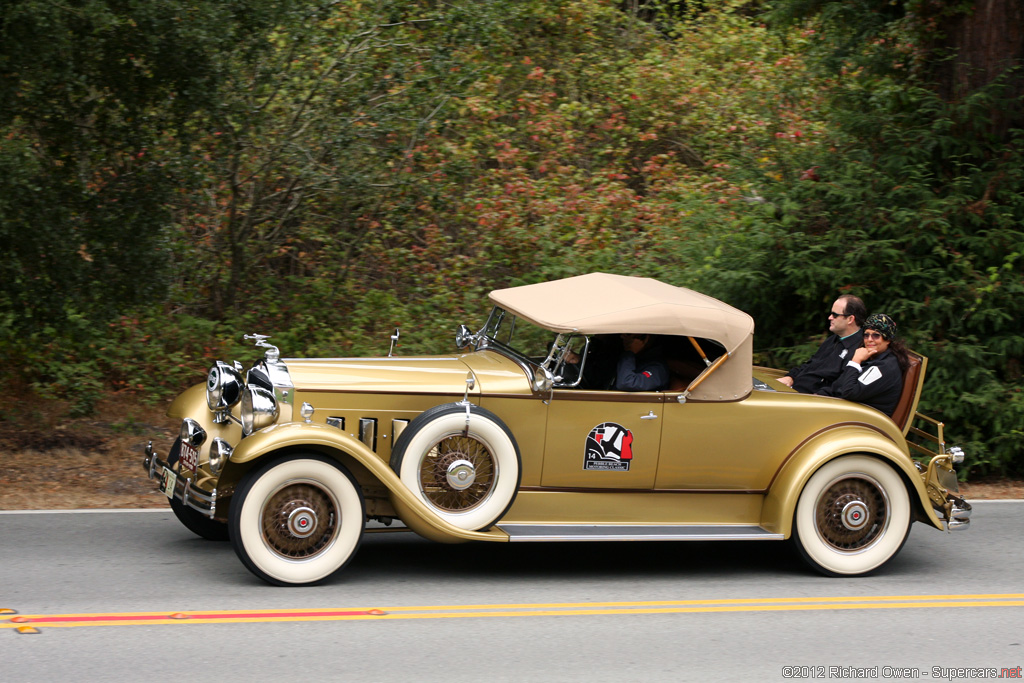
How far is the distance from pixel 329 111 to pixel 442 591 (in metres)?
→ 7.63

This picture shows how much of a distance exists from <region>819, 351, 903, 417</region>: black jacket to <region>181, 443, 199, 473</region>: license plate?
4.00m

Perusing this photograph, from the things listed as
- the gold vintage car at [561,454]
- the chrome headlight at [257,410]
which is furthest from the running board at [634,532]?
the chrome headlight at [257,410]

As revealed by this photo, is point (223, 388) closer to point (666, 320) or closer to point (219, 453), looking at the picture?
point (219, 453)

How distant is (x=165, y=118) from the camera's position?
980 centimetres

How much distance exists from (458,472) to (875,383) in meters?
2.76

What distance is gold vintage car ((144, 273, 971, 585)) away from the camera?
576 centimetres

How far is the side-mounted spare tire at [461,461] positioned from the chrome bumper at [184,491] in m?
1.02

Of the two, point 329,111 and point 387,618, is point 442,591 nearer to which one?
point 387,618

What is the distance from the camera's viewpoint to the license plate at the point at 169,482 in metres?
6.08

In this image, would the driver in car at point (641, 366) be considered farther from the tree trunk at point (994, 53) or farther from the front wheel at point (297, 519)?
the tree trunk at point (994, 53)


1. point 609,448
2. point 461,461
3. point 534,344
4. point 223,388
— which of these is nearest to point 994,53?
point 534,344

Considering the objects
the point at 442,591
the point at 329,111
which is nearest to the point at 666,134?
the point at 329,111

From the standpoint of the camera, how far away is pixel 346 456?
5789 millimetres

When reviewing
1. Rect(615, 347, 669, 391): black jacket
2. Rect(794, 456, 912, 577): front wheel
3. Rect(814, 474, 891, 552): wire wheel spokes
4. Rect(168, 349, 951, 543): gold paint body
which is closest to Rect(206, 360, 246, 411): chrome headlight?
Rect(168, 349, 951, 543): gold paint body
